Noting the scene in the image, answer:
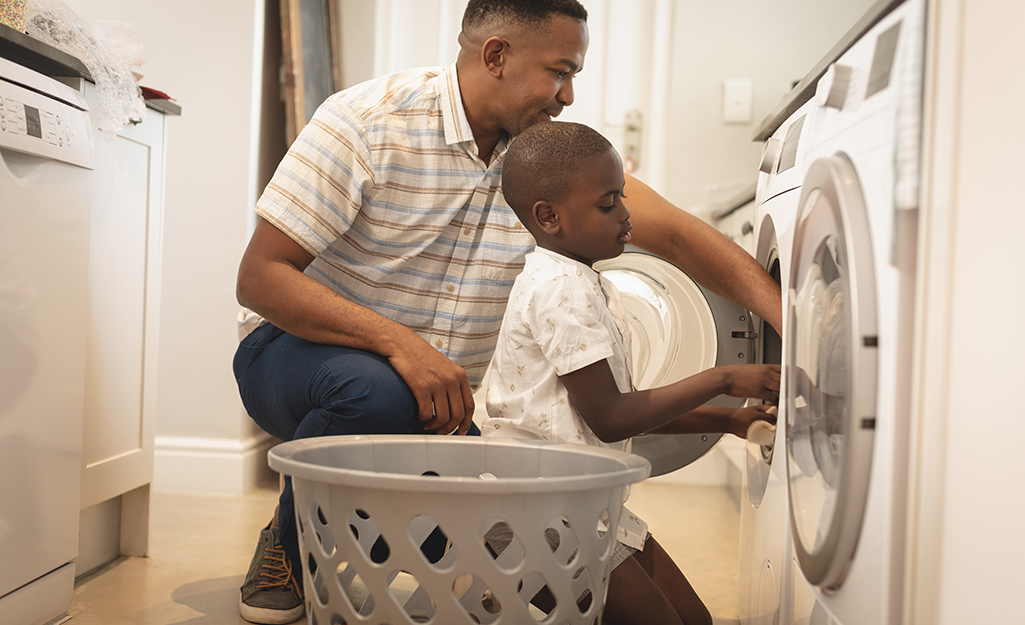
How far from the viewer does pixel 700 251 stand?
1.31m

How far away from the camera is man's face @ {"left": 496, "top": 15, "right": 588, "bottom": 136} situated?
123 centimetres

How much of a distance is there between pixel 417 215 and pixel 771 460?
0.66m

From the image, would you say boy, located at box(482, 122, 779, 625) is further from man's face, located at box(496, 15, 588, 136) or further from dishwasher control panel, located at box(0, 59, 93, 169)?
dishwasher control panel, located at box(0, 59, 93, 169)

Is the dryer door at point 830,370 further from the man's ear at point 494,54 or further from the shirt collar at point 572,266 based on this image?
the man's ear at point 494,54

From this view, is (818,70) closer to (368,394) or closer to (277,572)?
(368,394)

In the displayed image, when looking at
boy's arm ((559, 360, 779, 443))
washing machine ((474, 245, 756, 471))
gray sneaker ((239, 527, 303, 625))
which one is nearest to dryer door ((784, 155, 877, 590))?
boy's arm ((559, 360, 779, 443))

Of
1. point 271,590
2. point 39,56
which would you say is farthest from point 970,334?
point 39,56

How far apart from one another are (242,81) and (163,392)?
0.85 meters

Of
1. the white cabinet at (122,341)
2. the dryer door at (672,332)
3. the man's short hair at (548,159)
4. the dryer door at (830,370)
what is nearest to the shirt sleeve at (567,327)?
the man's short hair at (548,159)

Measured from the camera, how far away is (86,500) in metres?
1.42

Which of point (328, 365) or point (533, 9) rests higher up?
point (533, 9)

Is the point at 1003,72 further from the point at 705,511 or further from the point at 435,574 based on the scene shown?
the point at 705,511

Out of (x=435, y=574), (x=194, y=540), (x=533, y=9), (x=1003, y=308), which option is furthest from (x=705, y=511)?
(x=1003, y=308)

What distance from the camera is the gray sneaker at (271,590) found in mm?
1266
